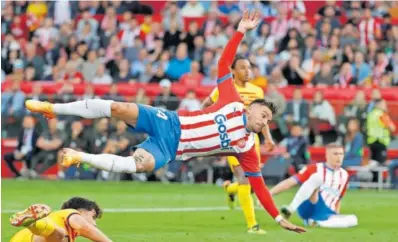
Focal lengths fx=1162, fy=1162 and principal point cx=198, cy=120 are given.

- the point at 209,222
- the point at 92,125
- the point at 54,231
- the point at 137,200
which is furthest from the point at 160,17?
the point at 54,231

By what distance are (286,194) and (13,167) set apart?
24.5 feet

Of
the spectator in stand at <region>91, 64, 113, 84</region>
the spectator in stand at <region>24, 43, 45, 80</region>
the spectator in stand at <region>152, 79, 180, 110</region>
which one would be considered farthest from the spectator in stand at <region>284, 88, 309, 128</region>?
the spectator in stand at <region>24, 43, 45, 80</region>

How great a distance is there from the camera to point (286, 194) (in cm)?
2323

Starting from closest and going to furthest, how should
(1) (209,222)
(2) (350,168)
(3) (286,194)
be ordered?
1. (1) (209,222)
2. (3) (286,194)
3. (2) (350,168)

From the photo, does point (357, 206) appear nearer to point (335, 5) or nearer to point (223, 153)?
point (223, 153)

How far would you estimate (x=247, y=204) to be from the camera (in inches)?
613

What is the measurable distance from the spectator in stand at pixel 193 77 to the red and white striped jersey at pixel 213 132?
A: 15.2m

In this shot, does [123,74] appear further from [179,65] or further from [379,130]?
[379,130]

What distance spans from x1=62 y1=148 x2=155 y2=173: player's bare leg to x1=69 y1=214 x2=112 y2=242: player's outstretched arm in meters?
0.54

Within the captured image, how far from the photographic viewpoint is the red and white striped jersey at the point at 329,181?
1639 centimetres

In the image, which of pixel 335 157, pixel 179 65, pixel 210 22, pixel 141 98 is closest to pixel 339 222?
pixel 335 157

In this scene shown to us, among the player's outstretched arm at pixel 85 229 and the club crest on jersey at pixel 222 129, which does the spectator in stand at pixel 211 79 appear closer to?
the club crest on jersey at pixel 222 129

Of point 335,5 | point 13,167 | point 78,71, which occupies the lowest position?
point 13,167

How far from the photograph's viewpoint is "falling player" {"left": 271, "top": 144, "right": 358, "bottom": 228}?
640 inches
